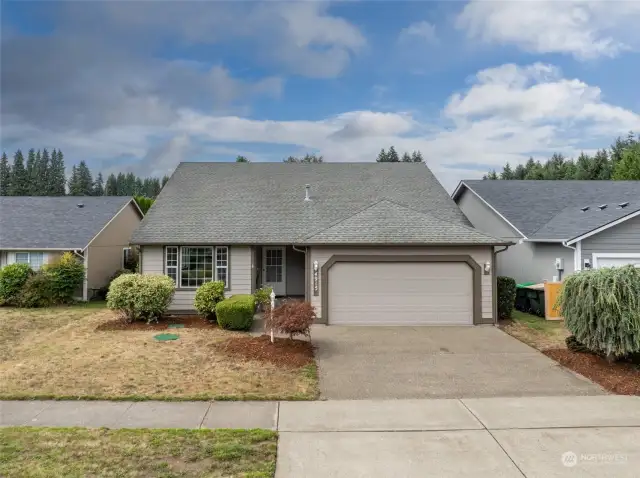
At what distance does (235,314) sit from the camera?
1123 cm

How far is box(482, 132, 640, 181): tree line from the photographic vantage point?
36469mm

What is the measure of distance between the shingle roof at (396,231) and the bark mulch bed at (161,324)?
3928mm

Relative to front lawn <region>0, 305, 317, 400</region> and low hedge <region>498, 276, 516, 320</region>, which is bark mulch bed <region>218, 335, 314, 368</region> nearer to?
front lawn <region>0, 305, 317, 400</region>

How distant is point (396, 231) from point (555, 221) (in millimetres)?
8088

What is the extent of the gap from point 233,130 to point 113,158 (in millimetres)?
7076

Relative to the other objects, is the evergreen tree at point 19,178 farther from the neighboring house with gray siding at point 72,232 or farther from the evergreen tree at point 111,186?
the neighboring house with gray siding at point 72,232

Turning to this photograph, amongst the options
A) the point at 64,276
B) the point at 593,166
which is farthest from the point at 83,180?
the point at 593,166

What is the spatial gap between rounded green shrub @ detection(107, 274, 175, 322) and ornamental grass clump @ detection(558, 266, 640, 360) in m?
10.6

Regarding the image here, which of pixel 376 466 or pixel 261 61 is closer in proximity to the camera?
pixel 376 466

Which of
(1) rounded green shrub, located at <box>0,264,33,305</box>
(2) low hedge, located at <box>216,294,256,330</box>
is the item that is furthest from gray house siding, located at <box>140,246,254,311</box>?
(1) rounded green shrub, located at <box>0,264,33,305</box>

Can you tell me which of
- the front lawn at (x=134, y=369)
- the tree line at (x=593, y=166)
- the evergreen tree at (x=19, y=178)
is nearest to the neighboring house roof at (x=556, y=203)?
the front lawn at (x=134, y=369)

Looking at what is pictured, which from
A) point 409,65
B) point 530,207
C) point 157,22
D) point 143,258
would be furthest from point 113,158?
point 530,207

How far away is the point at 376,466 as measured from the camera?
4293mm

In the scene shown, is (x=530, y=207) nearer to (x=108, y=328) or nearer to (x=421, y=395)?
(x=421, y=395)
